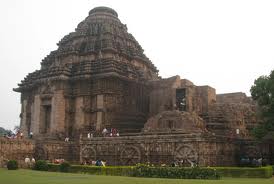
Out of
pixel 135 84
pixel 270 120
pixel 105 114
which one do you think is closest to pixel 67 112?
pixel 105 114

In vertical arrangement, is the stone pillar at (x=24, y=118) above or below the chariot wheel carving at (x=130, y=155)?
above

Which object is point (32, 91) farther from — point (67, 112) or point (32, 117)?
point (67, 112)

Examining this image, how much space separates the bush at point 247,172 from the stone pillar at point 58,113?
21665 mm

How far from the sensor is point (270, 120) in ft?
97.8

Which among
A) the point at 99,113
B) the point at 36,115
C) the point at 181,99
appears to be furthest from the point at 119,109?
the point at 36,115

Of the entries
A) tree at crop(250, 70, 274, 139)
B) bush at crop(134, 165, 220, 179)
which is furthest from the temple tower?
bush at crop(134, 165, 220, 179)

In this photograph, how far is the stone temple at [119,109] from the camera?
3053 centimetres

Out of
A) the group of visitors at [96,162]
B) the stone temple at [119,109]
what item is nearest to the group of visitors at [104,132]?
the stone temple at [119,109]

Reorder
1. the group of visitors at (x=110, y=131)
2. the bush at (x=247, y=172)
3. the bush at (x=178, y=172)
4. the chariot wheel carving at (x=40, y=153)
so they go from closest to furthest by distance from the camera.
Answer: the bush at (x=178, y=172) → the bush at (x=247, y=172) → the chariot wheel carving at (x=40, y=153) → the group of visitors at (x=110, y=131)

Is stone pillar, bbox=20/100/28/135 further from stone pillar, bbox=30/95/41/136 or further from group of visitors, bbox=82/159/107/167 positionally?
group of visitors, bbox=82/159/107/167

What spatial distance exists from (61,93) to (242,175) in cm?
2383

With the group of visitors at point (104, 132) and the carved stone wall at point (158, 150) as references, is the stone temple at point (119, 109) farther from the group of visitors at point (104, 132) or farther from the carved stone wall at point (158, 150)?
the group of visitors at point (104, 132)

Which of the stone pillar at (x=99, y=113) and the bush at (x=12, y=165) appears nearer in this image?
the bush at (x=12, y=165)

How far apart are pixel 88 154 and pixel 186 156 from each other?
32.9ft
